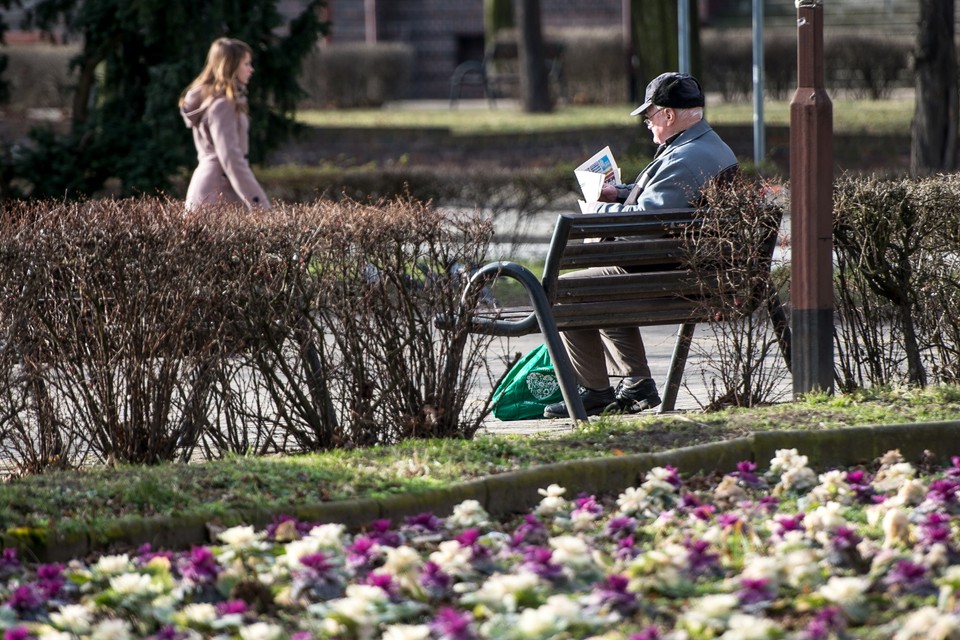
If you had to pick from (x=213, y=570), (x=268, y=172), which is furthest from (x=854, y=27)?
(x=213, y=570)

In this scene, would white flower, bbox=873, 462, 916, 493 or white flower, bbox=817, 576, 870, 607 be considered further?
white flower, bbox=873, 462, 916, 493

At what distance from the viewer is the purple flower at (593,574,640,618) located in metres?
3.76

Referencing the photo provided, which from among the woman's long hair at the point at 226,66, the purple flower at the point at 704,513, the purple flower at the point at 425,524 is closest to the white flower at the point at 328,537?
the purple flower at the point at 425,524

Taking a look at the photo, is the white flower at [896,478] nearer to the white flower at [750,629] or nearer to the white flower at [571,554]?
the white flower at [571,554]

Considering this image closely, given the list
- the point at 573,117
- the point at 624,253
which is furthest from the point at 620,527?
the point at 573,117

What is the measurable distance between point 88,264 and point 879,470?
2.74 m

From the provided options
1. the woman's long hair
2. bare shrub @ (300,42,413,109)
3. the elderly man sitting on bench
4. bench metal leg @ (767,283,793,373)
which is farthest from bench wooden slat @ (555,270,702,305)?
bare shrub @ (300,42,413,109)

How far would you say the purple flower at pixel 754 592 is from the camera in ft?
12.2

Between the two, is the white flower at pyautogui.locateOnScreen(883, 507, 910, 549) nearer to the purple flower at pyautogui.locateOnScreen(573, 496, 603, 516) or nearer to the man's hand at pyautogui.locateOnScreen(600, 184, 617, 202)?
the purple flower at pyautogui.locateOnScreen(573, 496, 603, 516)

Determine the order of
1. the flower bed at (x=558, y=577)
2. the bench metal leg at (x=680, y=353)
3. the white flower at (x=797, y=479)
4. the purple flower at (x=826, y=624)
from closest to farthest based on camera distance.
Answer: the purple flower at (x=826, y=624) → the flower bed at (x=558, y=577) → the white flower at (x=797, y=479) → the bench metal leg at (x=680, y=353)

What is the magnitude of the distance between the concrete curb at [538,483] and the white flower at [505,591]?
0.96 metres

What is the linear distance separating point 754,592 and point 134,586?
1.52 m

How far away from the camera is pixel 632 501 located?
470cm

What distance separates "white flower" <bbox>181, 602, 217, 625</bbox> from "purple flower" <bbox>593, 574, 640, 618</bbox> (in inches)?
35.7
